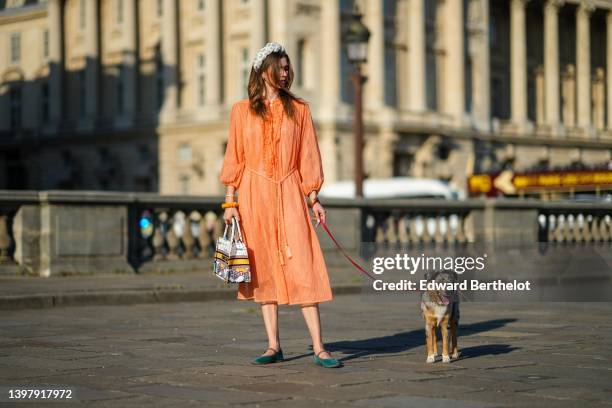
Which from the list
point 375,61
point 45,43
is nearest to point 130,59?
point 45,43

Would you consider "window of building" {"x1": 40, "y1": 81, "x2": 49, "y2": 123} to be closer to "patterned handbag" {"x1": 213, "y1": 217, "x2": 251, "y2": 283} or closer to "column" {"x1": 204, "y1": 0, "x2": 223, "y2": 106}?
"column" {"x1": 204, "y1": 0, "x2": 223, "y2": 106}

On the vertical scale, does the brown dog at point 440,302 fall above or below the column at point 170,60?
below

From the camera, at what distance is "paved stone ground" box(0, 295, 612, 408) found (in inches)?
301

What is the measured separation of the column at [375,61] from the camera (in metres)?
62.4

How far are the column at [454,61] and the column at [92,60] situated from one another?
16.9 m

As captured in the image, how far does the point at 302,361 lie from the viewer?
9383mm

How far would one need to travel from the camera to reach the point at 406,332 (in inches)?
475

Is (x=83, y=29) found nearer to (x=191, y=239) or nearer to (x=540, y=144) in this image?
(x=540, y=144)

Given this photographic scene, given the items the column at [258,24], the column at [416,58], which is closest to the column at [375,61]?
the column at [416,58]

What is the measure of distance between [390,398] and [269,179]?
2096mm

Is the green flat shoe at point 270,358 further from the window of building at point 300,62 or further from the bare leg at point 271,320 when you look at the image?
the window of building at point 300,62

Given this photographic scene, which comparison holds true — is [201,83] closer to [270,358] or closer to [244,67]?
[244,67]

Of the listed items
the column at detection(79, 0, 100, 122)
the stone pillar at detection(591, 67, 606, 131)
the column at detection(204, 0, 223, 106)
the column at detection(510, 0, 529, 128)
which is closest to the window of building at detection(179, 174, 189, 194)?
the column at detection(204, 0, 223, 106)

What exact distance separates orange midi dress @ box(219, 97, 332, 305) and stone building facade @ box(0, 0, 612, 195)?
165ft
